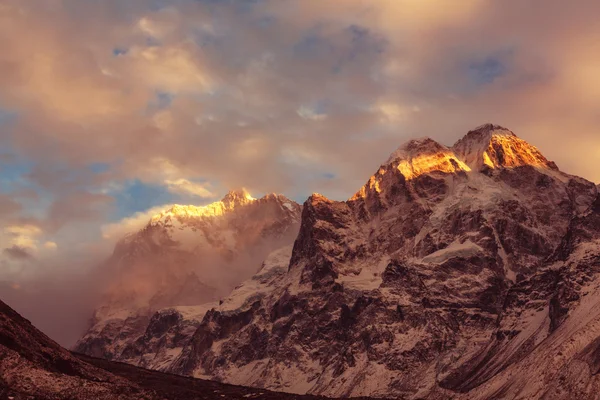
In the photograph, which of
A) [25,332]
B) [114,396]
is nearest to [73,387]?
[114,396]

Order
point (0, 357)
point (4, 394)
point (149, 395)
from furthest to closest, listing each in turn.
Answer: point (149, 395)
point (0, 357)
point (4, 394)

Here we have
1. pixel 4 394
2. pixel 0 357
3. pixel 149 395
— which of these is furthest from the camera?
pixel 149 395

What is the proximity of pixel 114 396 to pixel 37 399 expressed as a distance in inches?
613

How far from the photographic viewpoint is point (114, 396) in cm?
15600

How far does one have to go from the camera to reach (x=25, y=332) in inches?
6826

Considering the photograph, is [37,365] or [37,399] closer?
[37,399]

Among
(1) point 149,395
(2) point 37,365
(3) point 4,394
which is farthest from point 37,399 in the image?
(1) point 149,395

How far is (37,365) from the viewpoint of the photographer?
521ft

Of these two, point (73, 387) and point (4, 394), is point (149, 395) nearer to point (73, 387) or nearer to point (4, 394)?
point (73, 387)

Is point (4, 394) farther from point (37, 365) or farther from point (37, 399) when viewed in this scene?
point (37, 365)

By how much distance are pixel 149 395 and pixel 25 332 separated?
2934 centimetres

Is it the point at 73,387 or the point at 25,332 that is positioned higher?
the point at 25,332

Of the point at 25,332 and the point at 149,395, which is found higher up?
the point at 25,332

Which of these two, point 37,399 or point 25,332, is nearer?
point 37,399
